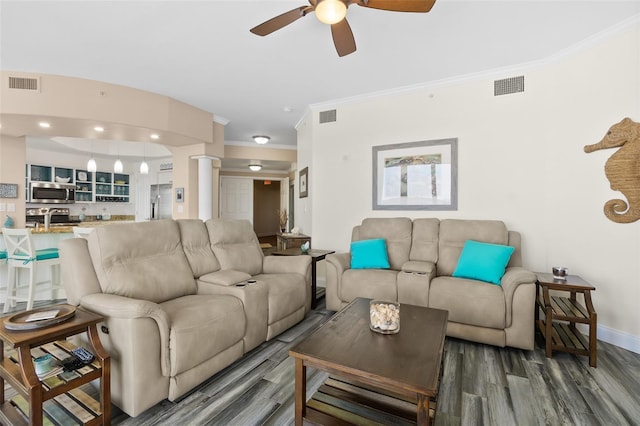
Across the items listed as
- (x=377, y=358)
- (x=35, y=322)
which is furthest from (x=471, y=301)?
(x=35, y=322)

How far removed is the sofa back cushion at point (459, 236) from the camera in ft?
9.84


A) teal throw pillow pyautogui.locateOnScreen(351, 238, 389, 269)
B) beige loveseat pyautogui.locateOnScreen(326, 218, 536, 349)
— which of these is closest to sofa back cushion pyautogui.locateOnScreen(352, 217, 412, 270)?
beige loveseat pyautogui.locateOnScreen(326, 218, 536, 349)

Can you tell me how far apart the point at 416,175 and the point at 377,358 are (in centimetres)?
277

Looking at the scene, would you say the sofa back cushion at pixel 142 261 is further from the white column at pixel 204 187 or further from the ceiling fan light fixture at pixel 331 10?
the white column at pixel 204 187

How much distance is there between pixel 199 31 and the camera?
2.58 meters

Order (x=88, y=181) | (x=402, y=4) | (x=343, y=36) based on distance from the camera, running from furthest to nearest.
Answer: (x=88, y=181), (x=343, y=36), (x=402, y=4)

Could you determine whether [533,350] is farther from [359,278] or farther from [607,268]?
[359,278]

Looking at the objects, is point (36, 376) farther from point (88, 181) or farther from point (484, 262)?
point (88, 181)

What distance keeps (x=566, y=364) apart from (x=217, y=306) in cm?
269

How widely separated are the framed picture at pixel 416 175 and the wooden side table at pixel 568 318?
1.37m

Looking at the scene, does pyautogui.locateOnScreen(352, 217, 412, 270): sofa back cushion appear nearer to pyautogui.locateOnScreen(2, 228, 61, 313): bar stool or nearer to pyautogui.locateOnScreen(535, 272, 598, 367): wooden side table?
pyautogui.locateOnScreen(535, 272, 598, 367): wooden side table

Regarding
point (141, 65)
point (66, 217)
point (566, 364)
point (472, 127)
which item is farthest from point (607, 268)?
point (66, 217)

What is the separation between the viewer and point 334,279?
3.18m

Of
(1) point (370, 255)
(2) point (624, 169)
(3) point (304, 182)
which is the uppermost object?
(3) point (304, 182)
